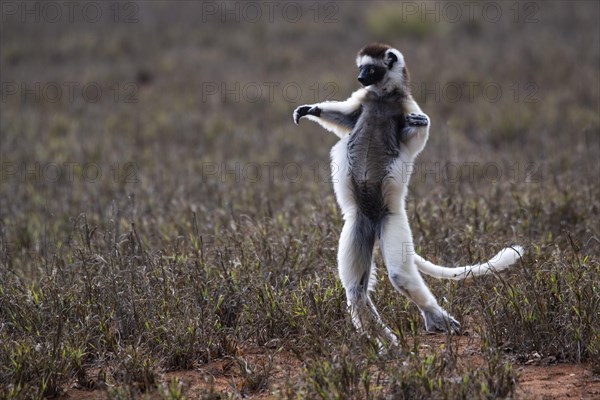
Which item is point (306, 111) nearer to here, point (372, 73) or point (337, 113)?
point (337, 113)

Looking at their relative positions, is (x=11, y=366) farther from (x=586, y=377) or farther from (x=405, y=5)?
(x=405, y=5)

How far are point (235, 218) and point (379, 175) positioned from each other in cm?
247

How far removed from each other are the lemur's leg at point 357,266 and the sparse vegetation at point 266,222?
161 mm

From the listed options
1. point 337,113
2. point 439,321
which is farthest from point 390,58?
point 439,321

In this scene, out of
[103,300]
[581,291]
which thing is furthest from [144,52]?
[581,291]

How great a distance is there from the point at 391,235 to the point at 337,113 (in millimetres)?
996

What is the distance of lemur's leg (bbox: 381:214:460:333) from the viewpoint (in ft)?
14.4

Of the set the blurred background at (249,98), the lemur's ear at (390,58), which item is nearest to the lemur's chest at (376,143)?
the lemur's ear at (390,58)

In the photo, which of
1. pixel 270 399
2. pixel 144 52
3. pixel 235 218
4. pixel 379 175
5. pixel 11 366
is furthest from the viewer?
pixel 144 52

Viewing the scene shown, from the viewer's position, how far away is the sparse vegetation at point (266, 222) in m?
4.31

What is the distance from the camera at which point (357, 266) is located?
15.3ft

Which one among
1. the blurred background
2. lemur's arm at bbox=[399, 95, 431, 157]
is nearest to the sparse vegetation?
the blurred background

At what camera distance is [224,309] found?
517 centimetres

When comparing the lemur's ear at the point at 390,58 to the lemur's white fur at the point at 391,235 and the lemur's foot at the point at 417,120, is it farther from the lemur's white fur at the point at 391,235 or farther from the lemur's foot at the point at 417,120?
the lemur's foot at the point at 417,120
